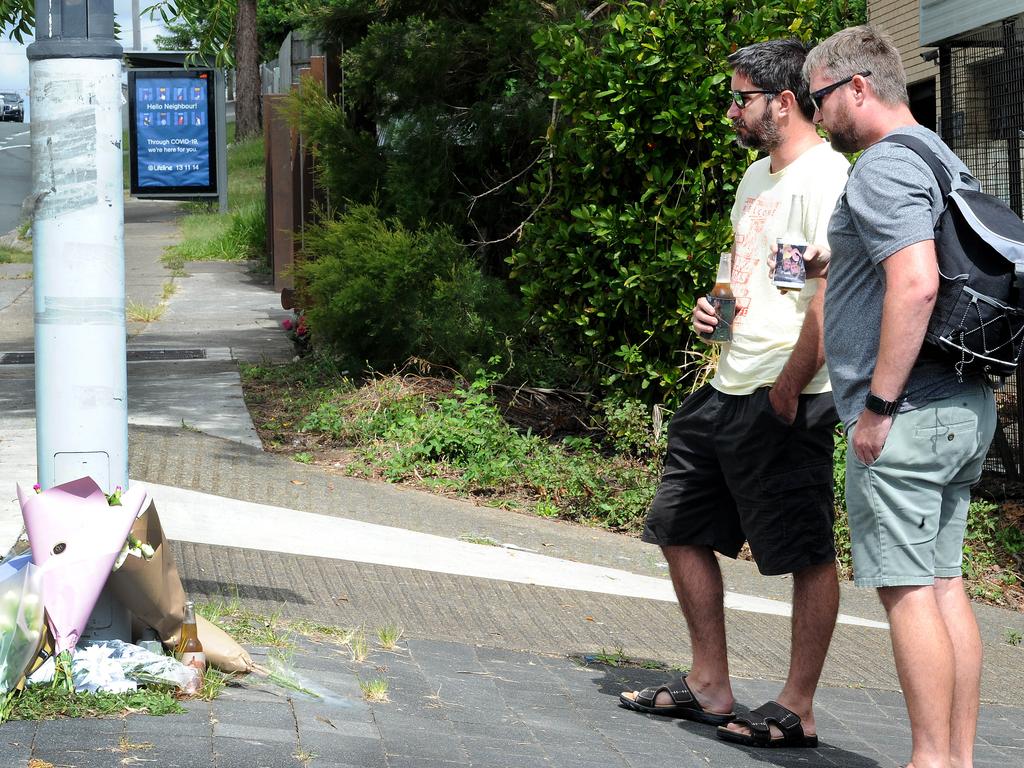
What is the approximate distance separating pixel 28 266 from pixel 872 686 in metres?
19.0

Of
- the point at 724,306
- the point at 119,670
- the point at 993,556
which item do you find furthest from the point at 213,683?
the point at 993,556

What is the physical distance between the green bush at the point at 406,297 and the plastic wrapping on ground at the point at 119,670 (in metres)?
5.53

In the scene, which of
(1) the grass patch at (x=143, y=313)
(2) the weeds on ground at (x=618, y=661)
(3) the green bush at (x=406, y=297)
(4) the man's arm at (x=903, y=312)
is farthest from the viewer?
(1) the grass patch at (x=143, y=313)

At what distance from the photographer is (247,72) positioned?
1484 inches

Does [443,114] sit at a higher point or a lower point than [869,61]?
higher

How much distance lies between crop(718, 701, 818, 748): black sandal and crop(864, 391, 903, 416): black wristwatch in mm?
1060

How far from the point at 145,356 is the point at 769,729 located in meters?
9.24

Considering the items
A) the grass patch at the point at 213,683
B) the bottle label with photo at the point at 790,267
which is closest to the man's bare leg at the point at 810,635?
the bottle label with photo at the point at 790,267

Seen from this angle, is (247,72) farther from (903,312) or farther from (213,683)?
(903,312)

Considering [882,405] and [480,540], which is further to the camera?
[480,540]

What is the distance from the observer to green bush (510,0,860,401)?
7422mm

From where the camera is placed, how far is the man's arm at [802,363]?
12.0 ft

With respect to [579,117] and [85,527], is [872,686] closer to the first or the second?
[85,527]

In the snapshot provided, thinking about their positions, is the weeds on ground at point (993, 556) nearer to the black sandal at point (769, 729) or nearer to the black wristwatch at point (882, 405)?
the black sandal at point (769, 729)
